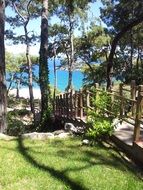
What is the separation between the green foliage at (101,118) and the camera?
935cm

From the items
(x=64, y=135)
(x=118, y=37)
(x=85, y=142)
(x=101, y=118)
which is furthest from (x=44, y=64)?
(x=85, y=142)

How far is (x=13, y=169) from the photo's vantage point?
718 cm

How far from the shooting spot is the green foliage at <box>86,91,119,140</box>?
9.35 metres

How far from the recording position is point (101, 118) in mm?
9797

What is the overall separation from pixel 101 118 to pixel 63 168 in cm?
285

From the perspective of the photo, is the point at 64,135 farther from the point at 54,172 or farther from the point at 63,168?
the point at 54,172

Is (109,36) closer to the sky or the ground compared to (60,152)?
closer to the sky

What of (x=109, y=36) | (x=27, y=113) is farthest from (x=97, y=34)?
(x=27, y=113)

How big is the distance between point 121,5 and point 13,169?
25.1 m

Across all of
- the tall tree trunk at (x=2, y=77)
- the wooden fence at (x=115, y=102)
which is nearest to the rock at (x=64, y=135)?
the wooden fence at (x=115, y=102)

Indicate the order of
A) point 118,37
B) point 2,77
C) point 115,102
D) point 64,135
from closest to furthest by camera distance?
point 64,135, point 115,102, point 2,77, point 118,37

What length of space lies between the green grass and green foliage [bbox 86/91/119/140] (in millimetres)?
442

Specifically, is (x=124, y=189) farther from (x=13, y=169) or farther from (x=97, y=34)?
(x=97, y=34)

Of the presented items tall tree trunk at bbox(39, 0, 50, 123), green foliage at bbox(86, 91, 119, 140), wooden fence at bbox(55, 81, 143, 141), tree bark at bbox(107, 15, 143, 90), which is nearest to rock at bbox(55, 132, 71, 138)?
green foliage at bbox(86, 91, 119, 140)
